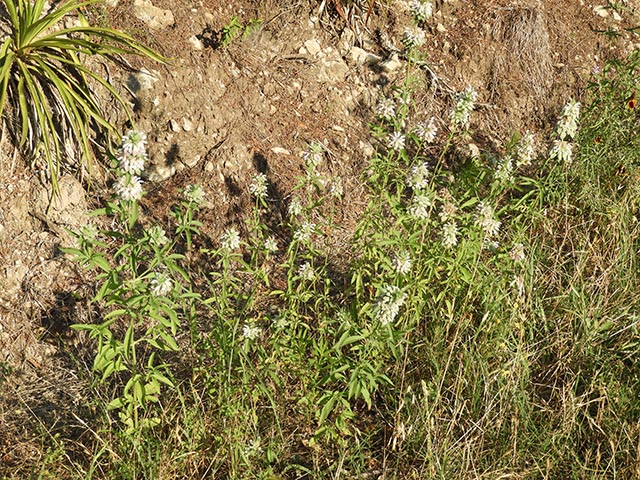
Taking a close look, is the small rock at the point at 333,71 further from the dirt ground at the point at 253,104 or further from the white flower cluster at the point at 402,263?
the white flower cluster at the point at 402,263

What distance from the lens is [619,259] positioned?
3824 mm

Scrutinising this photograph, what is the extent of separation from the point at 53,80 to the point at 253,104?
1435mm

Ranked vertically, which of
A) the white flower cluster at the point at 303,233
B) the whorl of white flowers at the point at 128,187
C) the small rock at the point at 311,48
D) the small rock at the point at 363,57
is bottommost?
the small rock at the point at 363,57

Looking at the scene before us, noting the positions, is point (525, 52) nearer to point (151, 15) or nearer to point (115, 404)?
point (151, 15)

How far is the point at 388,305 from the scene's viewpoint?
118 inches

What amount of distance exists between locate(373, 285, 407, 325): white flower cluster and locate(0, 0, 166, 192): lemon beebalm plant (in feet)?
6.85

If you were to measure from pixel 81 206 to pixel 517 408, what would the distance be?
2884 millimetres

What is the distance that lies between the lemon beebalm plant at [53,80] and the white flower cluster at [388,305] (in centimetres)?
209

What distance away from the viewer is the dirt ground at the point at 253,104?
402 centimetres

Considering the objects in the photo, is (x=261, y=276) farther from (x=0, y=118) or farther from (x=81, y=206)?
(x=0, y=118)

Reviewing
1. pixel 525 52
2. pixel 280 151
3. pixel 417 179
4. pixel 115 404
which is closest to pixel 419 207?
pixel 417 179

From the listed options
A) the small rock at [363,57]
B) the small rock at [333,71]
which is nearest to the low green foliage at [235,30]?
the small rock at [333,71]

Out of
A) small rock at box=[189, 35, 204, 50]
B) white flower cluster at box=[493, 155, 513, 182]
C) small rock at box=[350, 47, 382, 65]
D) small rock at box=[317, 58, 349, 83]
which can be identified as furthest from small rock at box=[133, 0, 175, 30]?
white flower cluster at box=[493, 155, 513, 182]

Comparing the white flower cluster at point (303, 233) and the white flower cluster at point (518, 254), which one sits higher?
the white flower cluster at point (303, 233)
